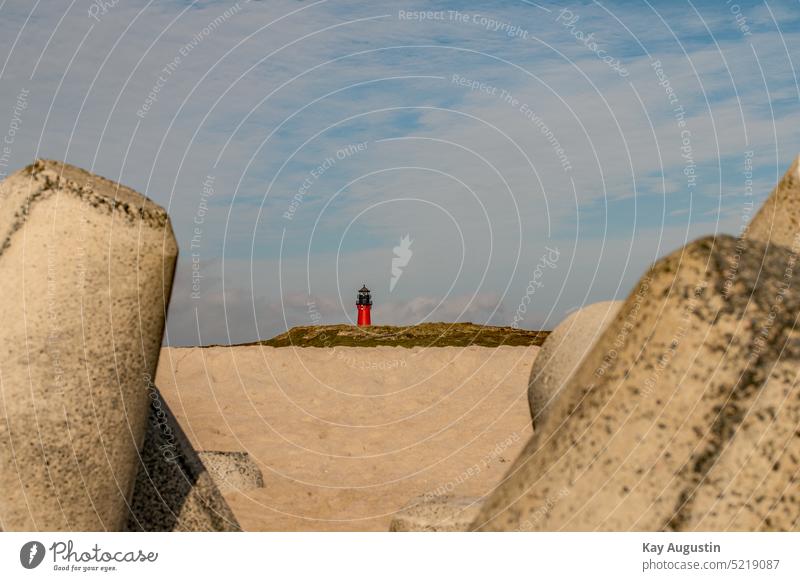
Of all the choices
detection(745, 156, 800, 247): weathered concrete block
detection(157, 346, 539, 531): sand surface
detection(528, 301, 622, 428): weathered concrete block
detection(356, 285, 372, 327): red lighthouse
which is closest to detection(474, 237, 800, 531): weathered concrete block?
detection(745, 156, 800, 247): weathered concrete block

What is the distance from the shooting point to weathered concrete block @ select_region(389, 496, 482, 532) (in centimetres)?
758

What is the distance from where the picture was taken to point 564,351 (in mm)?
8344

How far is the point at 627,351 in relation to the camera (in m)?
3.06

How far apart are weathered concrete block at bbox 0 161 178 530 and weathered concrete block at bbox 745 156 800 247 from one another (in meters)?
5.12

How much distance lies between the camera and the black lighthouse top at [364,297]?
24328 millimetres

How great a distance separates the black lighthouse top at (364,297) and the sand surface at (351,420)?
6.48 m

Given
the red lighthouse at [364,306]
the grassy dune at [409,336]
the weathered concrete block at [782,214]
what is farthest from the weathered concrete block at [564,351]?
the red lighthouse at [364,306]

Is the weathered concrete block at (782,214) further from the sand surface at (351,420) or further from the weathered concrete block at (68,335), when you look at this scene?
the weathered concrete block at (68,335)

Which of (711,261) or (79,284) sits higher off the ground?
(711,261)

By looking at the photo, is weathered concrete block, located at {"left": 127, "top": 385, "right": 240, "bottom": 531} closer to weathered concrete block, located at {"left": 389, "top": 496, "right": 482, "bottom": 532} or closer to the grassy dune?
weathered concrete block, located at {"left": 389, "top": 496, "right": 482, "bottom": 532}
